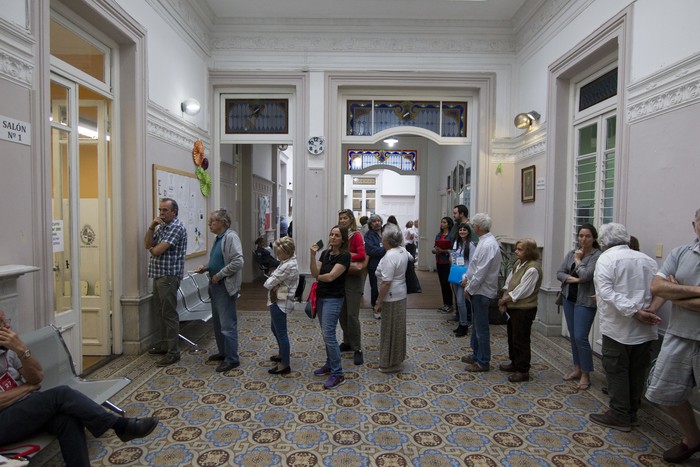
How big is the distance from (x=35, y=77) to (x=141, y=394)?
2.55 m

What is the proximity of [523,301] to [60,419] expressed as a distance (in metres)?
3.51

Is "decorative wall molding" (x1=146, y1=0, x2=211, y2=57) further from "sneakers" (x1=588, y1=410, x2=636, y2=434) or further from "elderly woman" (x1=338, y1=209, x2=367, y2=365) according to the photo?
"sneakers" (x1=588, y1=410, x2=636, y2=434)

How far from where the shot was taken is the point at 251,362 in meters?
4.28

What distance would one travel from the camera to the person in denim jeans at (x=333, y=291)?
12.2 ft

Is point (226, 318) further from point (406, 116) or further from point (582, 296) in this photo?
point (406, 116)

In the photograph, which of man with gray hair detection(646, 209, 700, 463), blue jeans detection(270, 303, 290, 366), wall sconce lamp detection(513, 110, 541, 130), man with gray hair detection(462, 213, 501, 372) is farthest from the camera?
wall sconce lamp detection(513, 110, 541, 130)

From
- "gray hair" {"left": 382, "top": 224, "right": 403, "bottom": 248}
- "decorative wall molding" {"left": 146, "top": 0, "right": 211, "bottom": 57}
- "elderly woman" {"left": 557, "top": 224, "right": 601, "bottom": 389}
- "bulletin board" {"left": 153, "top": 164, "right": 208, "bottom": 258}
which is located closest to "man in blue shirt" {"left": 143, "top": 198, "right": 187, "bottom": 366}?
"bulletin board" {"left": 153, "top": 164, "right": 208, "bottom": 258}

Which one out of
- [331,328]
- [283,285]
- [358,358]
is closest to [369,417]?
[331,328]

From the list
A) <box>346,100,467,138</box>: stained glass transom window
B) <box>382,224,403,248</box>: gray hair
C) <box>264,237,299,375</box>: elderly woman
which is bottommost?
<box>264,237,299,375</box>: elderly woman

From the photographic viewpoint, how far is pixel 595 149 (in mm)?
4773

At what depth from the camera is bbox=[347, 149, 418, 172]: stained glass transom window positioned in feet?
39.0

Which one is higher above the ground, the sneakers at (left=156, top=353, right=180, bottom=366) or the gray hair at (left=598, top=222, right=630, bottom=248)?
the gray hair at (left=598, top=222, right=630, bottom=248)

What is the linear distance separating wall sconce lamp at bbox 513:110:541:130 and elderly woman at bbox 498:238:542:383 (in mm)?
2588

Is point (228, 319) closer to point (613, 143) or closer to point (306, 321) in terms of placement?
point (306, 321)
